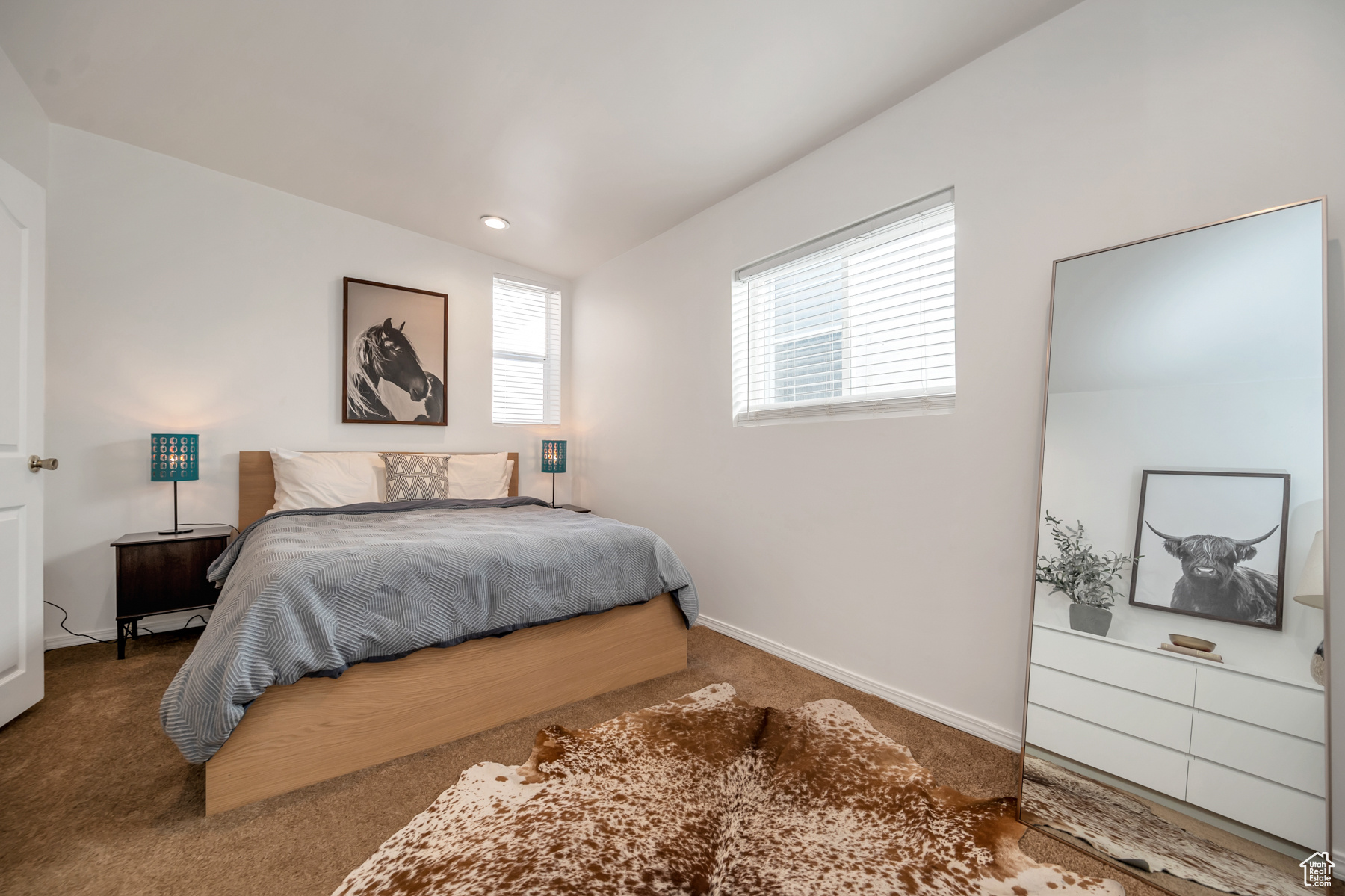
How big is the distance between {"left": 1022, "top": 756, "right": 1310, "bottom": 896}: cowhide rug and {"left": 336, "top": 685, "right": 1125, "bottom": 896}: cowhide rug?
103 millimetres

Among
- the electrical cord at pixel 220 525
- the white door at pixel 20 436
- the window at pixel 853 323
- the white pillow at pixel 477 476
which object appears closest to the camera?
the white door at pixel 20 436

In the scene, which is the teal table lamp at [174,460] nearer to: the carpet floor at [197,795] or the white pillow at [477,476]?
the carpet floor at [197,795]

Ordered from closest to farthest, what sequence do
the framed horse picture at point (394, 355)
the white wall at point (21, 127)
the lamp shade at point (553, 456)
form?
1. the white wall at point (21, 127)
2. the framed horse picture at point (394, 355)
3. the lamp shade at point (553, 456)

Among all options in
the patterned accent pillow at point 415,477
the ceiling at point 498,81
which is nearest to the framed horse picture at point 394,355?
the patterned accent pillow at point 415,477

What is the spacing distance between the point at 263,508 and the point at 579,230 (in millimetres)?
2594

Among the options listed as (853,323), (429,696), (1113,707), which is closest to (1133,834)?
(1113,707)

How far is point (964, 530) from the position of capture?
2.06 meters

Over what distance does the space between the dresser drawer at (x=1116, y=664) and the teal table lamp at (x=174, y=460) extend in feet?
12.8

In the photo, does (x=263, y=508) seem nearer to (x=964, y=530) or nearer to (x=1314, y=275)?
(x=964, y=530)

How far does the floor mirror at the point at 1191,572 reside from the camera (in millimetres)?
1276

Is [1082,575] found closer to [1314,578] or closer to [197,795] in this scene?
[1314,578]

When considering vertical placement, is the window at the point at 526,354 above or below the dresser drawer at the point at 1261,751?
above

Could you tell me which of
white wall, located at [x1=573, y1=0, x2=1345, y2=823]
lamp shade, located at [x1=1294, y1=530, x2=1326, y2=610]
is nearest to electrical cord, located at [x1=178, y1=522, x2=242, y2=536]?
white wall, located at [x1=573, y1=0, x2=1345, y2=823]

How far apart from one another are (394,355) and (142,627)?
204 centimetres
